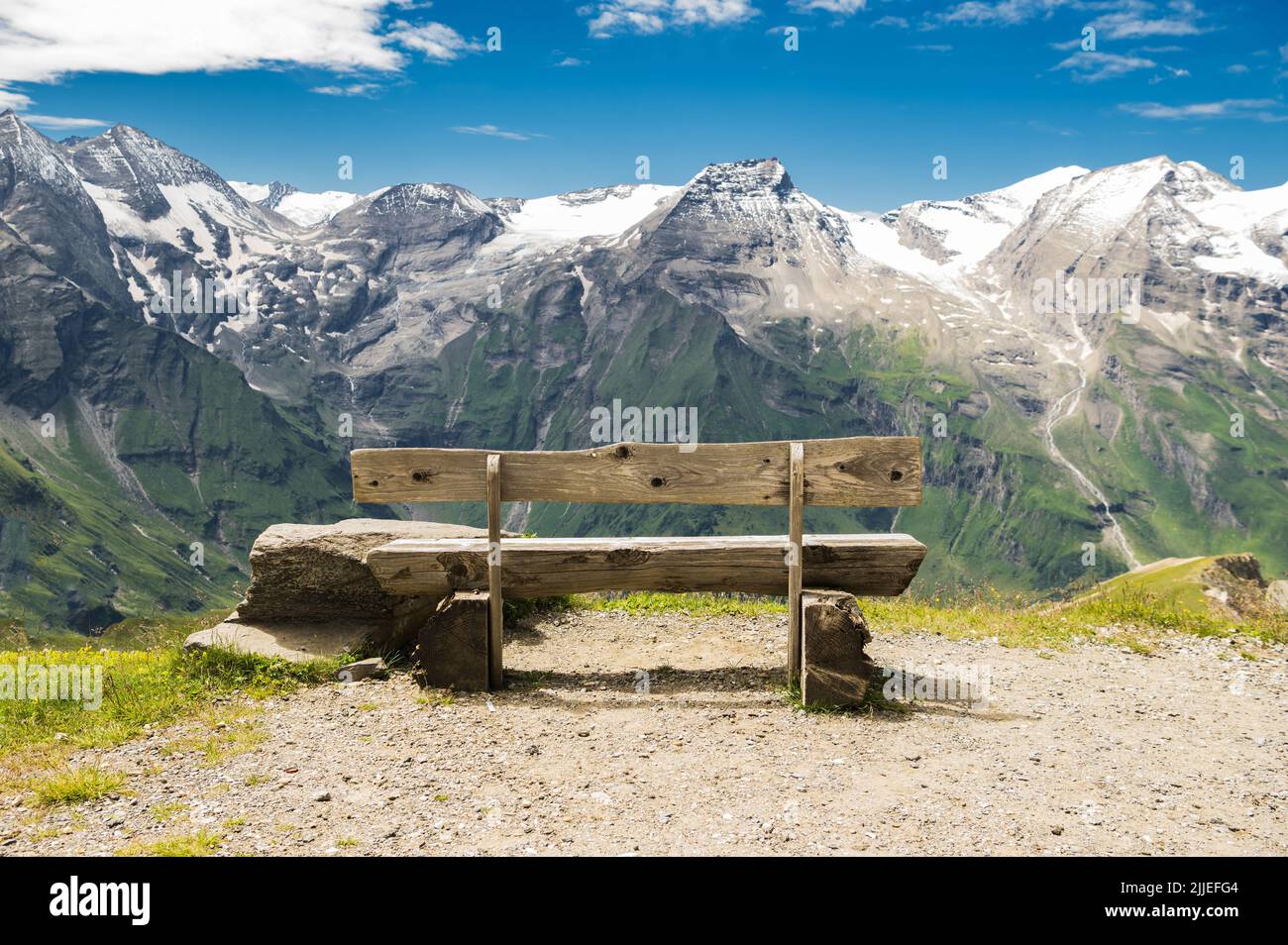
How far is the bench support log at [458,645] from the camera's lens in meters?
11.2

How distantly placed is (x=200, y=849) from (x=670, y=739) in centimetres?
474

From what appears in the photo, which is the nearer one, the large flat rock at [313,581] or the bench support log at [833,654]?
the bench support log at [833,654]

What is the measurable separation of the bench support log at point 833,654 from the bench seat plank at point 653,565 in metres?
0.84

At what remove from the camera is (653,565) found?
11289 millimetres

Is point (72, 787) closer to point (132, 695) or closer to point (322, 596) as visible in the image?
point (132, 695)

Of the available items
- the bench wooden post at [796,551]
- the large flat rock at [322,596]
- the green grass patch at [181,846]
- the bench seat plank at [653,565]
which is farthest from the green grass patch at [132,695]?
the bench wooden post at [796,551]

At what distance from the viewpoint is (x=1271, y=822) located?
7664mm

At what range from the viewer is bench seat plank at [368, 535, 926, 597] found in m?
11.1

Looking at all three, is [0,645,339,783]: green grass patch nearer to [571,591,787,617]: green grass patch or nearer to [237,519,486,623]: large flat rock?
[237,519,486,623]: large flat rock

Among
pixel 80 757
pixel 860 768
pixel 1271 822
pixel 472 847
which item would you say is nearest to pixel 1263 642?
pixel 1271 822

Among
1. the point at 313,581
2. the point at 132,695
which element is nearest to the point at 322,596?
the point at 313,581

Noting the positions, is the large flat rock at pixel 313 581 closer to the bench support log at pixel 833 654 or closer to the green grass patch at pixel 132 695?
the green grass patch at pixel 132 695

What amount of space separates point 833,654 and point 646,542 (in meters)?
2.77

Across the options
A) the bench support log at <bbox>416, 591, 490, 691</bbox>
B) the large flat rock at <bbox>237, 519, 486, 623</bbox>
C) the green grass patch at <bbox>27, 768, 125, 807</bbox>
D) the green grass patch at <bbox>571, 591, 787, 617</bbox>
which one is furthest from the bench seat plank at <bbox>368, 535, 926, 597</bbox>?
the green grass patch at <bbox>571, 591, 787, 617</bbox>
